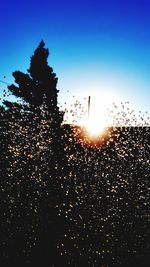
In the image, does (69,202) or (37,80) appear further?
(37,80)

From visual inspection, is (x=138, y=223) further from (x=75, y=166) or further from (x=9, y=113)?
(x=9, y=113)

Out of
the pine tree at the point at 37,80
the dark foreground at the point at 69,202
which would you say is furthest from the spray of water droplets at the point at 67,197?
the pine tree at the point at 37,80

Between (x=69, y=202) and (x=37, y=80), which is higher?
(x=37, y=80)

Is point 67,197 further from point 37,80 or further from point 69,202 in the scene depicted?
point 37,80

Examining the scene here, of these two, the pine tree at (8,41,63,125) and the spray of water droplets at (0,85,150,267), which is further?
the pine tree at (8,41,63,125)

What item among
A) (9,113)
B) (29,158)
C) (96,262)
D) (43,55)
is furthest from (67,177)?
(43,55)

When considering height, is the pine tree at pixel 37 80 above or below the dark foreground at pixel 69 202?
above

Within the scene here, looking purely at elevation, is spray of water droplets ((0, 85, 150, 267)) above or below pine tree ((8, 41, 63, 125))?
Result: below

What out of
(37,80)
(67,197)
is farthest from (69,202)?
(37,80)

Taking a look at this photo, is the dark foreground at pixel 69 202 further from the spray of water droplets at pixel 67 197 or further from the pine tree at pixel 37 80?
the pine tree at pixel 37 80

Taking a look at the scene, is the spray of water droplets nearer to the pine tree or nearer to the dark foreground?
the dark foreground

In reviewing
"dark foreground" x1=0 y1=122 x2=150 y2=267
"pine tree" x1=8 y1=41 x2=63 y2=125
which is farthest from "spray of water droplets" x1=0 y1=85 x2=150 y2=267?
"pine tree" x1=8 y1=41 x2=63 y2=125
